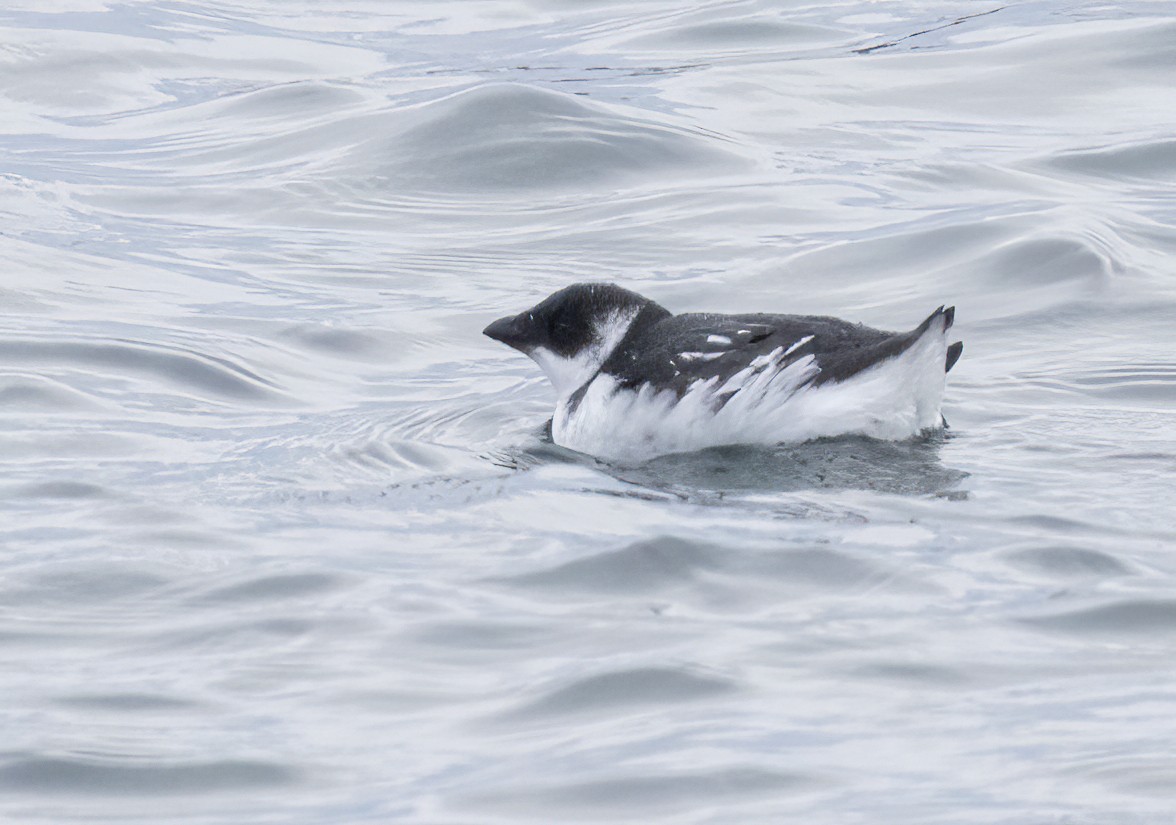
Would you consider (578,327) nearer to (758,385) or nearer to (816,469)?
(758,385)

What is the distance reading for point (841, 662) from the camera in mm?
4684

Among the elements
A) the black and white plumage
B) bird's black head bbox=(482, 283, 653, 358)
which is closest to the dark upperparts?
the black and white plumage

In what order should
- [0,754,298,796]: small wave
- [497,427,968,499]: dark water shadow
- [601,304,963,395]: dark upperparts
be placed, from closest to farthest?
[0,754,298,796]: small wave, [497,427,968,499]: dark water shadow, [601,304,963,395]: dark upperparts

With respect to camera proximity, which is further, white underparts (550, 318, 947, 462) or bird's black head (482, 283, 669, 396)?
bird's black head (482, 283, 669, 396)

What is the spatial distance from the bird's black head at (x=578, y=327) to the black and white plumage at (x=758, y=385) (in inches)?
8.2

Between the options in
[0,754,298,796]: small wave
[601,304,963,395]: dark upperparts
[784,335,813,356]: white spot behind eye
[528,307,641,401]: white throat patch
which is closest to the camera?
[0,754,298,796]: small wave

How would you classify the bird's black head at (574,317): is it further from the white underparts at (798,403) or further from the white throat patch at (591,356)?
the white underparts at (798,403)

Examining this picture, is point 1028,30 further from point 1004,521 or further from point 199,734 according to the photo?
point 199,734

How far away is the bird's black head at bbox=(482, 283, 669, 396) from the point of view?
303 inches

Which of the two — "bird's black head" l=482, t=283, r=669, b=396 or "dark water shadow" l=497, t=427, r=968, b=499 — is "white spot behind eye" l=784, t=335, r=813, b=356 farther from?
"bird's black head" l=482, t=283, r=669, b=396

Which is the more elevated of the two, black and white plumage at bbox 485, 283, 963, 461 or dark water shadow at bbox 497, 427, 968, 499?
black and white plumage at bbox 485, 283, 963, 461

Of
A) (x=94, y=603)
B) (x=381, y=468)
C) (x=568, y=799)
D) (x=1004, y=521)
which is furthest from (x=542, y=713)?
(x=381, y=468)

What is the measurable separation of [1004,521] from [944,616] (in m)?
0.95

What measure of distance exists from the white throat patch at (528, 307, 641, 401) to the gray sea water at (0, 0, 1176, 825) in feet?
0.82
